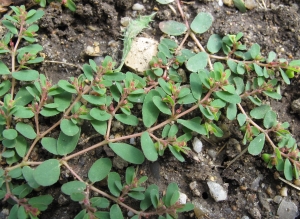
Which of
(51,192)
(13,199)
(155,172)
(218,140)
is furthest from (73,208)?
(218,140)

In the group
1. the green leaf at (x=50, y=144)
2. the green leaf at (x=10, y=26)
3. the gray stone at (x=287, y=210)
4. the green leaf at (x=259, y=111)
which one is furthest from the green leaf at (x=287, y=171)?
the green leaf at (x=10, y=26)

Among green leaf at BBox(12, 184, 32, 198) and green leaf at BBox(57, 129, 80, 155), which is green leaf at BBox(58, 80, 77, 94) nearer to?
green leaf at BBox(57, 129, 80, 155)

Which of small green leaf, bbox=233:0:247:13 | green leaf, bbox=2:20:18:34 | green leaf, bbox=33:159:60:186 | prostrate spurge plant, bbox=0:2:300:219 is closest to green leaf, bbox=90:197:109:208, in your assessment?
prostrate spurge plant, bbox=0:2:300:219

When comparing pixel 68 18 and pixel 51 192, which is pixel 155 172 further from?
pixel 68 18

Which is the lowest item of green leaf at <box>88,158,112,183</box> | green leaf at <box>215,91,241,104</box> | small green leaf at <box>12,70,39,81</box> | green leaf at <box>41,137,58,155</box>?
green leaf at <box>88,158,112,183</box>

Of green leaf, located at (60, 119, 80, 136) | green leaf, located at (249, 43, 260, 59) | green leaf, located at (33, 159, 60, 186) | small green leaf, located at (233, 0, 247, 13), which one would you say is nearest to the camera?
green leaf, located at (33, 159, 60, 186)

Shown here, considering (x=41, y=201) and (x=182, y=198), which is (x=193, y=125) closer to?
(x=182, y=198)
